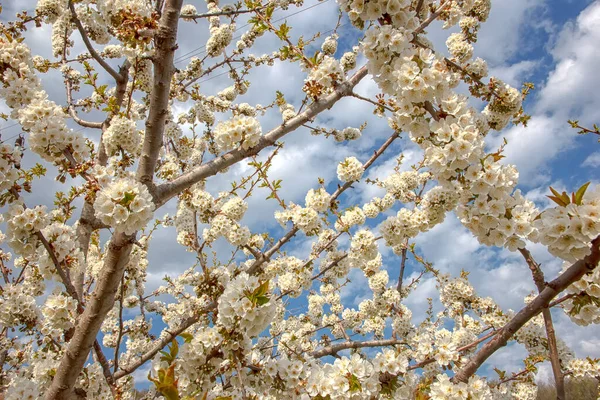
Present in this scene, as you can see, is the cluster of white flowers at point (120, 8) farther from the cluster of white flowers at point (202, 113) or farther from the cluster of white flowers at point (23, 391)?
the cluster of white flowers at point (23, 391)

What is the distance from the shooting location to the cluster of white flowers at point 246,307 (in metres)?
2.61

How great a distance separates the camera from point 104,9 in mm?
3580

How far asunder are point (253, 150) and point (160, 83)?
90 centimetres

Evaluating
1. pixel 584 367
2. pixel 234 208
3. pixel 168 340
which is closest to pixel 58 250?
pixel 168 340

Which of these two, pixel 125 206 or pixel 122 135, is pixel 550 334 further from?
pixel 122 135

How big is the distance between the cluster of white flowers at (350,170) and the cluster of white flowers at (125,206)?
3.45 meters

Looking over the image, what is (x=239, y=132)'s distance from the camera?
350cm

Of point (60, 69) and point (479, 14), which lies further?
point (60, 69)

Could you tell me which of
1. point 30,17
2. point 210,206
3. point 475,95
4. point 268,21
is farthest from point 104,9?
point 475,95

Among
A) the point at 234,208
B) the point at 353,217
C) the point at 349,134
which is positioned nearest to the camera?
the point at 234,208

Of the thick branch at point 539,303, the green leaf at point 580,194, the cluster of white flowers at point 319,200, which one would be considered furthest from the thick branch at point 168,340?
the green leaf at point 580,194

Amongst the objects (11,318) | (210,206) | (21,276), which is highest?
(210,206)

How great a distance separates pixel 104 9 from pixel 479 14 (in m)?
4.49

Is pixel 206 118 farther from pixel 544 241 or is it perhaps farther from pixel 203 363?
pixel 544 241
